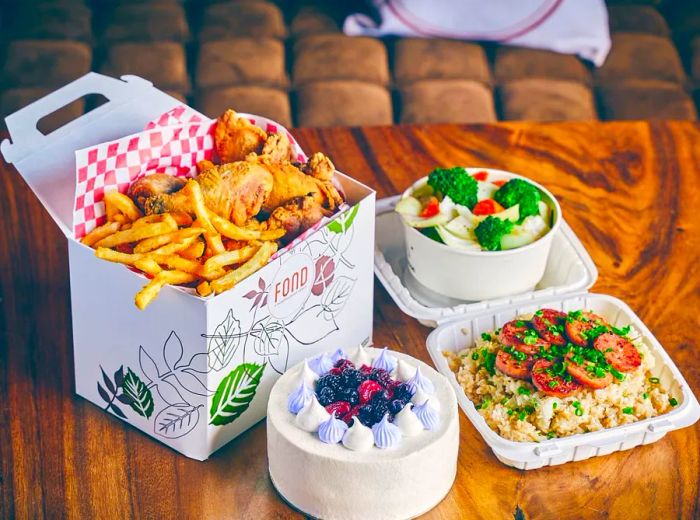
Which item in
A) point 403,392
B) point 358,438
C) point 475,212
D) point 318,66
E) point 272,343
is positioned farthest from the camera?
point 318,66

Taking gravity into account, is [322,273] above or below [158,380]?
above

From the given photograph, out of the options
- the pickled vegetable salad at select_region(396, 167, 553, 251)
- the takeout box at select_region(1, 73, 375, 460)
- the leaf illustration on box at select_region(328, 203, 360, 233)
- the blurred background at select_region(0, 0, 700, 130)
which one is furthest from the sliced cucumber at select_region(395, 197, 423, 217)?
the blurred background at select_region(0, 0, 700, 130)

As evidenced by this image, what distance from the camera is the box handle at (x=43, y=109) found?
5.98 feet

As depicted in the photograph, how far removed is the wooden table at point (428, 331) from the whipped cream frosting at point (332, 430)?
199 mm

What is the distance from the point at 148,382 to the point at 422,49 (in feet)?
6.66

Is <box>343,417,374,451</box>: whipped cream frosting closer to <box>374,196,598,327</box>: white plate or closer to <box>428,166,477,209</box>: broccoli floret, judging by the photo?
<box>374,196,598,327</box>: white plate

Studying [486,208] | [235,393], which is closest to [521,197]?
[486,208]

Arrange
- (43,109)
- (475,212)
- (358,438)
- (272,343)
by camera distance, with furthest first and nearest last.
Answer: (475,212)
(43,109)
(272,343)
(358,438)

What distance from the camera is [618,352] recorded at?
1896 millimetres

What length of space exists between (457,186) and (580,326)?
43 centimetres

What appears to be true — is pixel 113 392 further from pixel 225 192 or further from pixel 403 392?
pixel 403 392

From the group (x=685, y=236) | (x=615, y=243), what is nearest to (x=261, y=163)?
(x=615, y=243)

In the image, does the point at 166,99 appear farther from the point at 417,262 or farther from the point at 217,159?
the point at 417,262

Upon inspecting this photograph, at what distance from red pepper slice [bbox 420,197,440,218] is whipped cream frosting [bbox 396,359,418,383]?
479mm
